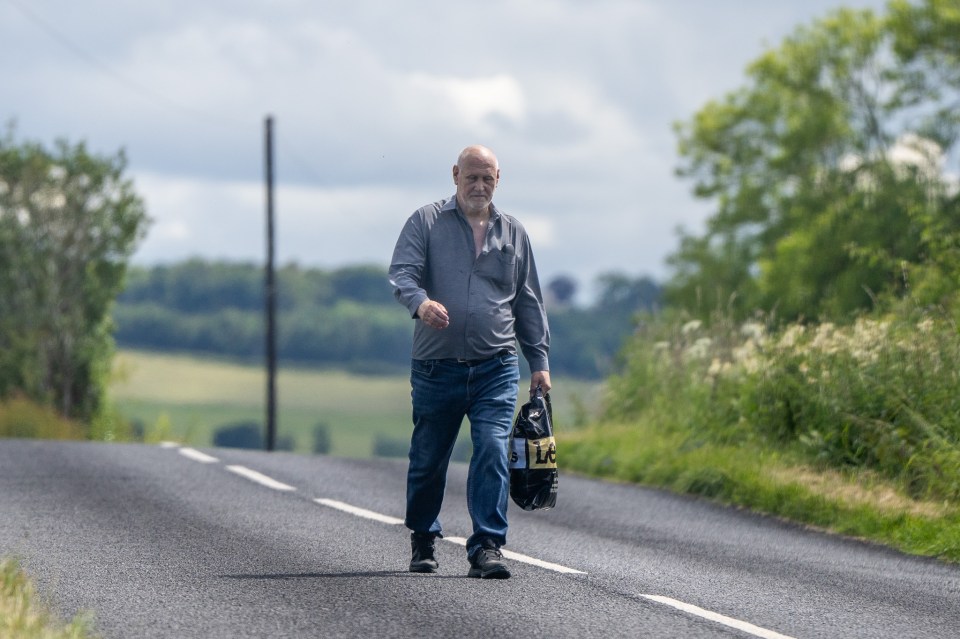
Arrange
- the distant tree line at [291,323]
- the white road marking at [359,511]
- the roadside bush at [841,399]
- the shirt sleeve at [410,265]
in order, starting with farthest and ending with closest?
the distant tree line at [291,323]
the roadside bush at [841,399]
the white road marking at [359,511]
the shirt sleeve at [410,265]

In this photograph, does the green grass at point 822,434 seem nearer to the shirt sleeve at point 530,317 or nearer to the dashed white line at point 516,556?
the dashed white line at point 516,556

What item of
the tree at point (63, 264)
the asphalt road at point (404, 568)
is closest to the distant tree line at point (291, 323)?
the tree at point (63, 264)

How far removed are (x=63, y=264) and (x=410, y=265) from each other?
128 feet

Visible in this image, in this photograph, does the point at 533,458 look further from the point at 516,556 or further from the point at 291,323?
the point at 291,323

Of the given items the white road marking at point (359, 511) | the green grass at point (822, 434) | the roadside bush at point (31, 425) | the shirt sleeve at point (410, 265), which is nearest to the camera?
the shirt sleeve at point (410, 265)

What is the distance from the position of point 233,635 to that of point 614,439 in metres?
10.0

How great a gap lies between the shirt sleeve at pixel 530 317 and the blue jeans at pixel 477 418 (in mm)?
143

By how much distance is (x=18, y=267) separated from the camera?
145 feet

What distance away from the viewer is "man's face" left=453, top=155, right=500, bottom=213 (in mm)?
7121

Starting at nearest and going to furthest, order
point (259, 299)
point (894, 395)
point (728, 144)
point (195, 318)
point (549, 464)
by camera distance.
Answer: point (549, 464)
point (894, 395)
point (728, 144)
point (195, 318)
point (259, 299)

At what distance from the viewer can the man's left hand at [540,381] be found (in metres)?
7.42

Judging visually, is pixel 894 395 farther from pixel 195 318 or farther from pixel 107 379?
pixel 195 318

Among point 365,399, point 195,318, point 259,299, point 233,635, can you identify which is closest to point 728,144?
point 233,635

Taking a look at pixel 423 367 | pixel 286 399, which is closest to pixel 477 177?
pixel 423 367
